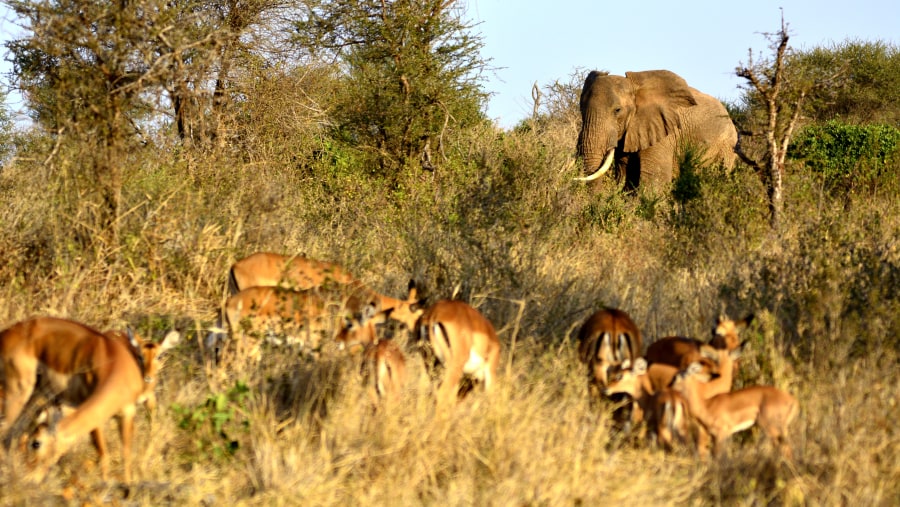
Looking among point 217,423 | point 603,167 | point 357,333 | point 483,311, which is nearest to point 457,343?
point 357,333

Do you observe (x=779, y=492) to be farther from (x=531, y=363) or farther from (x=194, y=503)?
(x=194, y=503)

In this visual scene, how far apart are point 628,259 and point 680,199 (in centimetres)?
213

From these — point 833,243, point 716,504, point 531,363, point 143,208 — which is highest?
point 143,208

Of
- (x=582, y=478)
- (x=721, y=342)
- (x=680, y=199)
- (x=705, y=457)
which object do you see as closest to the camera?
(x=582, y=478)

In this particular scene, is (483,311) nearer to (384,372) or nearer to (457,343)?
(457,343)

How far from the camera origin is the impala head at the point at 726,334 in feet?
19.1

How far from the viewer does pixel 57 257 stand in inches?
292

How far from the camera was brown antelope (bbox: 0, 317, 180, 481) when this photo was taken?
14.5ft

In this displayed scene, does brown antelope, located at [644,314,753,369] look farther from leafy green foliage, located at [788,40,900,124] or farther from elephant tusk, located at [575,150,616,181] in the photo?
leafy green foliage, located at [788,40,900,124]

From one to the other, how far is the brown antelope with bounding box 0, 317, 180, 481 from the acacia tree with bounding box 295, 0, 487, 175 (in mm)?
8985

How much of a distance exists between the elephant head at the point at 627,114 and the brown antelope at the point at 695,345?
1132 centimetres

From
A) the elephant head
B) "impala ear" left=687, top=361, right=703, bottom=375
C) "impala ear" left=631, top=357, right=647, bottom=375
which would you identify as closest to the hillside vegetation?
"impala ear" left=631, top=357, right=647, bottom=375

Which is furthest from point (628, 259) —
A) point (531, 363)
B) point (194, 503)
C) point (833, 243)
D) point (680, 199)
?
point (194, 503)


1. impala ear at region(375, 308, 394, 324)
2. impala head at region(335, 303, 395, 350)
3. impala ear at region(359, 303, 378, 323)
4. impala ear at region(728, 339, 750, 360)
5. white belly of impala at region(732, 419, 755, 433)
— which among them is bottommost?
white belly of impala at region(732, 419, 755, 433)
